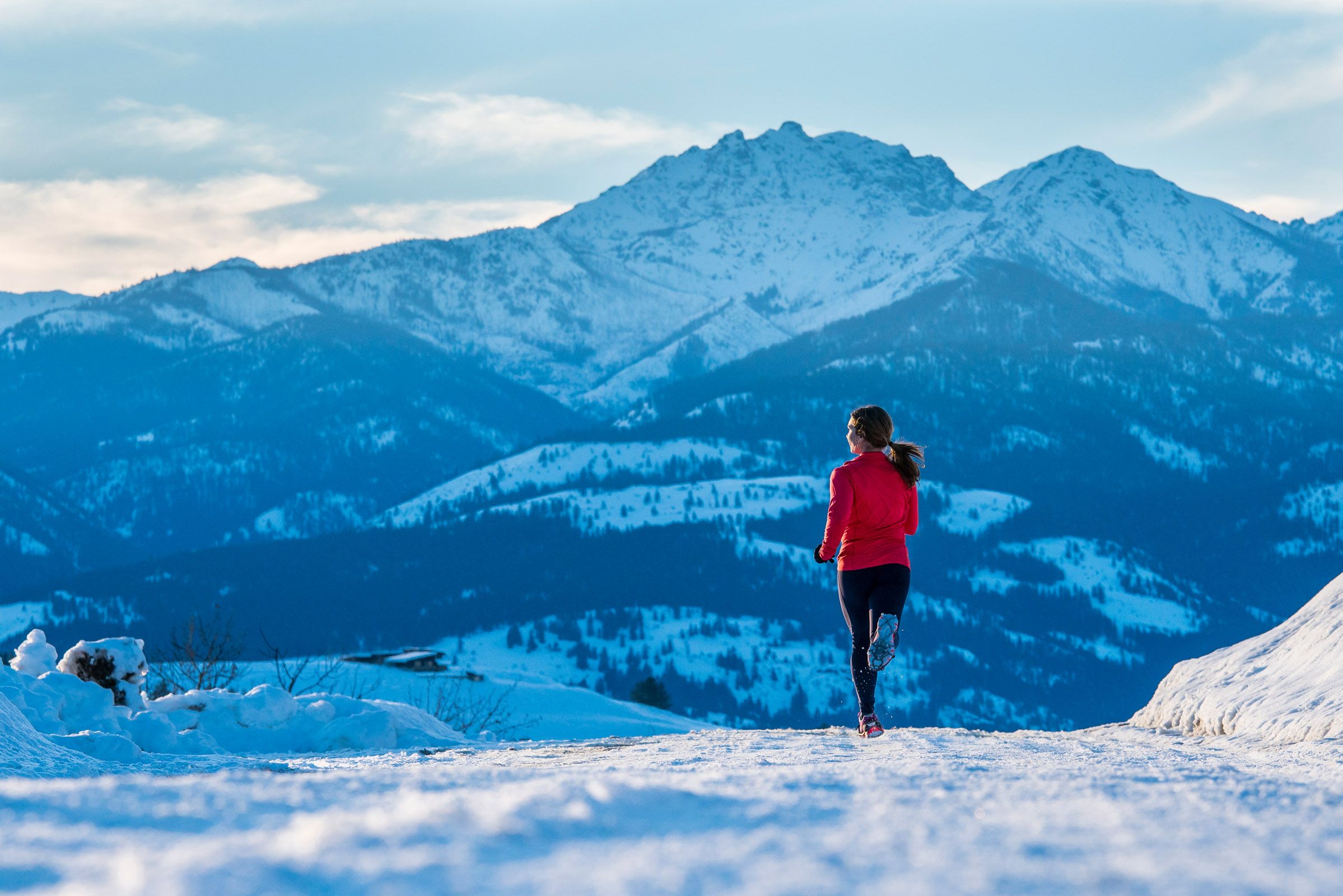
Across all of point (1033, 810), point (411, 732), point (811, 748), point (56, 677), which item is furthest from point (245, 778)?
point (411, 732)

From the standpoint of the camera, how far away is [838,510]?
9.07 metres

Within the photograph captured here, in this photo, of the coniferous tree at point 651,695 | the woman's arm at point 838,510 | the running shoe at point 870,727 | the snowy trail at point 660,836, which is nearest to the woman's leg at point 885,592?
the woman's arm at point 838,510

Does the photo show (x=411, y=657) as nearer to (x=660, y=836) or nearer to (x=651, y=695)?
(x=651, y=695)

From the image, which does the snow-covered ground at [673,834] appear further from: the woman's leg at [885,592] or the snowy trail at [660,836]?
the woman's leg at [885,592]

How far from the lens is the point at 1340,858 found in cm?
272

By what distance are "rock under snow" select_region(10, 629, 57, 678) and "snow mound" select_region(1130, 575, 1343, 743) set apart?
10.7 m

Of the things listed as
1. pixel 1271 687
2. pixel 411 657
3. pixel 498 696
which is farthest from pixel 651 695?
pixel 1271 687

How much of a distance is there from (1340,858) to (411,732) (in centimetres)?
1043

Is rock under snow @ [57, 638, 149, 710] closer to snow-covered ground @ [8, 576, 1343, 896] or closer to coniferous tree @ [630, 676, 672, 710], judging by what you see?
snow-covered ground @ [8, 576, 1343, 896]

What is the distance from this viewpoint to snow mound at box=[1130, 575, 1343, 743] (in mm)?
8934

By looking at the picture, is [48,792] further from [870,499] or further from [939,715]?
[939,715]

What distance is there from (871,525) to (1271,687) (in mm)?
3564

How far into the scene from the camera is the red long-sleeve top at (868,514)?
9109 millimetres

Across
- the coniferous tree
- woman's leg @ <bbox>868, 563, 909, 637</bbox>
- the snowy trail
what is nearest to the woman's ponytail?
woman's leg @ <bbox>868, 563, 909, 637</bbox>
